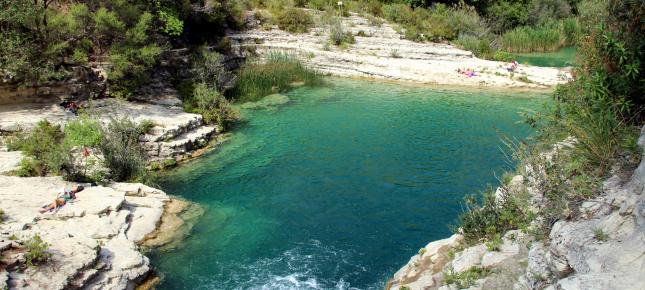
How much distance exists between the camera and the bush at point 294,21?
1463 inches

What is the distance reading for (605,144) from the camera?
8773 mm

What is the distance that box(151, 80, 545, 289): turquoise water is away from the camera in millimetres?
12656

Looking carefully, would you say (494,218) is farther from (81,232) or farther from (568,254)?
(81,232)

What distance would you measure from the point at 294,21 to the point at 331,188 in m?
23.1

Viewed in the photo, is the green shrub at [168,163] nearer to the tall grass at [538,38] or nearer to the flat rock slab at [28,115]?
the flat rock slab at [28,115]

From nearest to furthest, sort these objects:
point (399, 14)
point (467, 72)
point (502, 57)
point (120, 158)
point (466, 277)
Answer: point (466, 277)
point (120, 158)
point (467, 72)
point (502, 57)
point (399, 14)

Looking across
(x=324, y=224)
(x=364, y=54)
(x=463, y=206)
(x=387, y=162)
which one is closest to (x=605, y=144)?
(x=463, y=206)

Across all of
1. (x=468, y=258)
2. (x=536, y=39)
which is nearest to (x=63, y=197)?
(x=468, y=258)

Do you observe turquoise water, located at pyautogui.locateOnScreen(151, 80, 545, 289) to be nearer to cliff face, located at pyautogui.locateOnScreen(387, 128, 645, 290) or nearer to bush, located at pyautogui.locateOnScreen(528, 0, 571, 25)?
cliff face, located at pyautogui.locateOnScreen(387, 128, 645, 290)

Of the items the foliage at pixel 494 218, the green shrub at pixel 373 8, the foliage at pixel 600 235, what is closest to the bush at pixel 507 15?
the green shrub at pixel 373 8

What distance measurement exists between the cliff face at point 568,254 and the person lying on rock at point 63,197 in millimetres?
9660

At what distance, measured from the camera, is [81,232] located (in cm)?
1302

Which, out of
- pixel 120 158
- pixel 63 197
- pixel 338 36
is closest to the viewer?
pixel 63 197

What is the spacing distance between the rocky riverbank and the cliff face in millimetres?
22169
